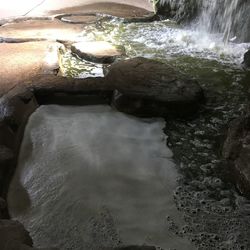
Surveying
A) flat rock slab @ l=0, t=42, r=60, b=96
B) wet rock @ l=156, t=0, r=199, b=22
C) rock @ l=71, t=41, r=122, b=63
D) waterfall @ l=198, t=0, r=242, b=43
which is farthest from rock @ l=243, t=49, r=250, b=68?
wet rock @ l=156, t=0, r=199, b=22

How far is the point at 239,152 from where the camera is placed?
3.08m

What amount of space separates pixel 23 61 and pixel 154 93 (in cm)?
203

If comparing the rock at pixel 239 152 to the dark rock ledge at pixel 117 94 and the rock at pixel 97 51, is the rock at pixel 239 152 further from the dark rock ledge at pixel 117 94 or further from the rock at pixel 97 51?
the rock at pixel 97 51

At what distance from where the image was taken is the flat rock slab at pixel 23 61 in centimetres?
449

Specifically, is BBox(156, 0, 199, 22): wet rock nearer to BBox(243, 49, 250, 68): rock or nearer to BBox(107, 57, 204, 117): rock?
BBox(243, 49, 250, 68): rock

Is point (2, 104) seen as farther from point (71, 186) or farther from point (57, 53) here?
point (57, 53)

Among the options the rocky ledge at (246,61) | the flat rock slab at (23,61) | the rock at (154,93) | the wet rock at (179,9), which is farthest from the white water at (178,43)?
the rock at (154,93)

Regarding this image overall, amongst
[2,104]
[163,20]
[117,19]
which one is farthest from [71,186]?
[163,20]

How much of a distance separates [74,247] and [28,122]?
1.55 metres

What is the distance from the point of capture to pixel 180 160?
128 inches

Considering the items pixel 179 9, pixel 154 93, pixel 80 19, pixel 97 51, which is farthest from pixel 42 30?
pixel 154 93

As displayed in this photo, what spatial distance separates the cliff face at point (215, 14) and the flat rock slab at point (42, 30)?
2045 millimetres

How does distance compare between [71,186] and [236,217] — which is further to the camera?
[71,186]

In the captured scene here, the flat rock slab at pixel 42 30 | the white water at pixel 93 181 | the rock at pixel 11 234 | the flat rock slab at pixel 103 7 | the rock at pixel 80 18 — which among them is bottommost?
the flat rock slab at pixel 103 7
